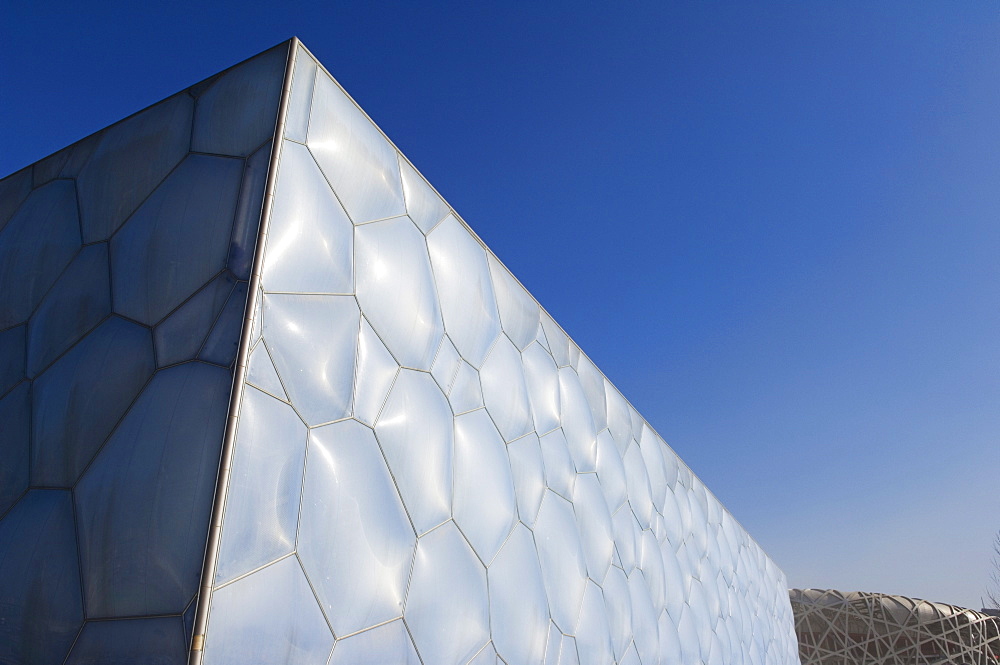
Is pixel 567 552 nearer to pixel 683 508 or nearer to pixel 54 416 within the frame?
pixel 54 416

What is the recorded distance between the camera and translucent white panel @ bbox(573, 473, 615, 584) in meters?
3.98

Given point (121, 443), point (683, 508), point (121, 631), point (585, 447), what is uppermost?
point (683, 508)

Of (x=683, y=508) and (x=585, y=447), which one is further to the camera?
(x=683, y=508)

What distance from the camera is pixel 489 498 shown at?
2977mm

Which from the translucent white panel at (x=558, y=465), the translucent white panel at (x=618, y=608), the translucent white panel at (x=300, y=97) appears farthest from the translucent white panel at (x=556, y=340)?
the translucent white panel at (x=300, y=97)

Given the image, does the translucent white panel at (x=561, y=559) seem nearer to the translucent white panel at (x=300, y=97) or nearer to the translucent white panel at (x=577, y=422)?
the translucent white panel at (x=577, y=422)

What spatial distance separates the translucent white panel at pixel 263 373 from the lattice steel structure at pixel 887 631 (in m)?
17.8

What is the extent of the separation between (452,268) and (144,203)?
1.42m

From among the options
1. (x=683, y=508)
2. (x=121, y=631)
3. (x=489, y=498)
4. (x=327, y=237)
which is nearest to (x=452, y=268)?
(x=327, y=237)

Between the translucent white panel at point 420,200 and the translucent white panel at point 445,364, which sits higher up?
the translucent white panel at point 420,200

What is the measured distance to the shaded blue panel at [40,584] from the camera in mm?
1754

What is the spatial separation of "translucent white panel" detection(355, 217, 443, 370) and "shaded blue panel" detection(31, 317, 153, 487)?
2.66 ft

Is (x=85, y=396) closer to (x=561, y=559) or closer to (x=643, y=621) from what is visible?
(x=561, y=559)

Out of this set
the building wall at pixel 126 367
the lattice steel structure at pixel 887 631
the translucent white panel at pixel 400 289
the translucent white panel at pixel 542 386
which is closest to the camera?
the building wall at pixel 126 367
